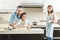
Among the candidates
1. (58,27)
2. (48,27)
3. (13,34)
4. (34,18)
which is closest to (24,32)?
(13,34)

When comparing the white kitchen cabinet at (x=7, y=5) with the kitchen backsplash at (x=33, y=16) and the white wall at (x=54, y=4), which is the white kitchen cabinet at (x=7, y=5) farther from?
the white wall at (x=54, y=4)

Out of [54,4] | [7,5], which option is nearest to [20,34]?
[7,5]

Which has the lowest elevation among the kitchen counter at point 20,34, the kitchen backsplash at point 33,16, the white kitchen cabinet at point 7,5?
the kitchen counter at point 20,34

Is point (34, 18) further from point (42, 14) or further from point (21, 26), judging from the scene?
point (21, 26)

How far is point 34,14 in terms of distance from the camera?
4711mm

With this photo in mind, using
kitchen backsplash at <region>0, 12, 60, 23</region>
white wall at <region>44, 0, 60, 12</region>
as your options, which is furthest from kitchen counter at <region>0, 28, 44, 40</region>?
kitchen backsplash at <region>0, 12, 60, 23</region>

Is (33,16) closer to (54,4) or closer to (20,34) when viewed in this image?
(54,4)

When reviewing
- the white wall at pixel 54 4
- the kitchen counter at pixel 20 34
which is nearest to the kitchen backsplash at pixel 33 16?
the white wall at pixel 54 4

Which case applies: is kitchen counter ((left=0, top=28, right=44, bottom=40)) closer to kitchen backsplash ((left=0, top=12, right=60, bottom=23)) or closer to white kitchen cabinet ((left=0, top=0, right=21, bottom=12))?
white kitchen cabinet ((left=0, top=0, right=21, bottom=12))

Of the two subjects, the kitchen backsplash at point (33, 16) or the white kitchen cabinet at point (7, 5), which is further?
the kitchen backsplash at point (33, 16)

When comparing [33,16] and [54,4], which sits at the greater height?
[54,4]

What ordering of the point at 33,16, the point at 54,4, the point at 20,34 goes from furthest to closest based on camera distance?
the point at 33,16
the point at 54,4
the point at 20,34

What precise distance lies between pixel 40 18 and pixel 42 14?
0.46ft

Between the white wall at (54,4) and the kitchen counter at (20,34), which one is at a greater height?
the white wall at (54,4)
